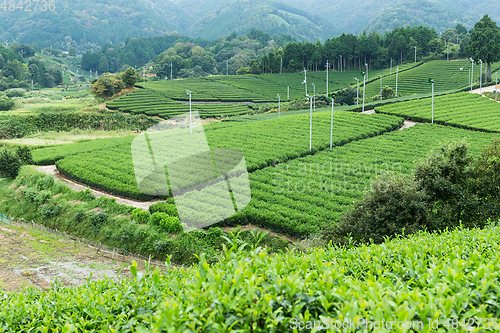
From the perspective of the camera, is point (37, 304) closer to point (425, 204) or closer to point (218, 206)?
point (425, 204)

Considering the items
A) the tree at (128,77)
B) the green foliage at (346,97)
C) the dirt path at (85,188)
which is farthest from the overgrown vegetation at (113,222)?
the tree at (128,77)

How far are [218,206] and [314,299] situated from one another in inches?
539

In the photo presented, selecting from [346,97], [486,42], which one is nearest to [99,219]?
[346,97]

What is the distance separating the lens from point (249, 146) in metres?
26.4

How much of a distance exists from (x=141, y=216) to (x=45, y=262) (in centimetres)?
413

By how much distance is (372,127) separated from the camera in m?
31.1

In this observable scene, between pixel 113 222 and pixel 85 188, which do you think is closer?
pixel 113 222

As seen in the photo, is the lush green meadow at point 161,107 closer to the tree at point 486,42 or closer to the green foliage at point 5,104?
the green foliage at point 5,104

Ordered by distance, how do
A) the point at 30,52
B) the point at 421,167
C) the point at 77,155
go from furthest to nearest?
1. the point at 30,52
2. the point at 77,155
3. the point at 421,167

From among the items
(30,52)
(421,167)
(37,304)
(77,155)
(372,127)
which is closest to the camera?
(37,304)

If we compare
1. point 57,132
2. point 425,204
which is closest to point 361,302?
point 425,204

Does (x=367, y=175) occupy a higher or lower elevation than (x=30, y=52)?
lower

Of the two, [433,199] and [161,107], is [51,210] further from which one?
[161,107]

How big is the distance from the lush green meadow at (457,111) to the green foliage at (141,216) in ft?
93.1
